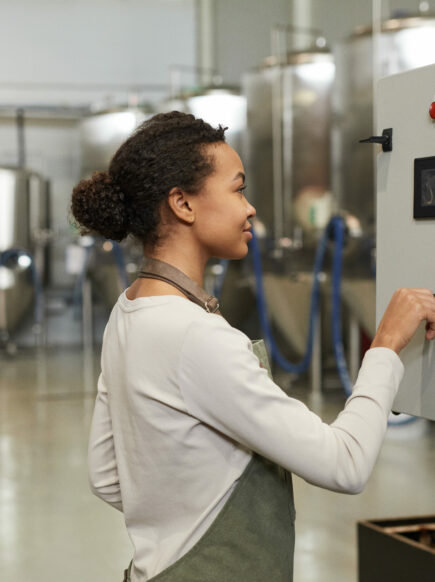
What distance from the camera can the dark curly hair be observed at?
120 cm

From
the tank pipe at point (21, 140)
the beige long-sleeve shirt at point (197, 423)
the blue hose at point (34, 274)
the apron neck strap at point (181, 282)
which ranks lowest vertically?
the blue hose at point (34, 274)

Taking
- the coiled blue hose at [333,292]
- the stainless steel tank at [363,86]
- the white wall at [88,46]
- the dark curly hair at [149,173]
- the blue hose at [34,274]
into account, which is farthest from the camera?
the white wall at [88,46]

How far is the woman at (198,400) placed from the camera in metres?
1.10

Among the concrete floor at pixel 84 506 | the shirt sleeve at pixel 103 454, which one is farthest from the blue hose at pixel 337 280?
the shirt sleeve at pixel 103 454

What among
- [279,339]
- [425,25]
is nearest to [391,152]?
[425,25]

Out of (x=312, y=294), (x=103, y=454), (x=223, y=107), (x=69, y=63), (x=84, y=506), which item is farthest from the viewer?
(x=69, y=63)

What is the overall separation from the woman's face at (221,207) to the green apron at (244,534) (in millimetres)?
71

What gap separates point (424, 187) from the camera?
1.49 meters

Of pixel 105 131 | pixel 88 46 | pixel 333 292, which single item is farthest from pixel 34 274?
pixel 333 292

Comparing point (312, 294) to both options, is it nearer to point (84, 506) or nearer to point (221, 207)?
point (84, 506)

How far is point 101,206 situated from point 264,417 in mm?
405

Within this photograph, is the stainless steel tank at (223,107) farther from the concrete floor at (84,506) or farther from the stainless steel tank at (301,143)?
the concrete floor at (84,506)

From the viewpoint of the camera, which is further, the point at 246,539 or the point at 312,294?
the point at 312,294

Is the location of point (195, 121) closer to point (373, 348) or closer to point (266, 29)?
point (373, 348)
